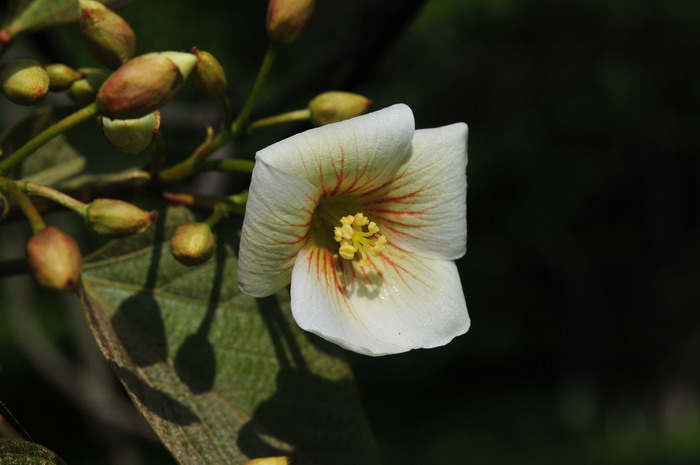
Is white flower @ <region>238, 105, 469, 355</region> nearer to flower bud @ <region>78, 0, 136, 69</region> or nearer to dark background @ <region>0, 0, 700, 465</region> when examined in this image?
flower bud @ <region>78, 0, 136, 69</region>

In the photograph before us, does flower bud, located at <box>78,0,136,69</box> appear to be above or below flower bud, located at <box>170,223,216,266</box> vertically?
above

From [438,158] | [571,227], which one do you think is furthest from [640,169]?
[438,158]

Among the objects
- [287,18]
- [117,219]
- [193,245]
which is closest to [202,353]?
[193,245]

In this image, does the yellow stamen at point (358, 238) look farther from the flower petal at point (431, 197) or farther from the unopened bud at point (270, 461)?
the unopened bud at point (270, 461)

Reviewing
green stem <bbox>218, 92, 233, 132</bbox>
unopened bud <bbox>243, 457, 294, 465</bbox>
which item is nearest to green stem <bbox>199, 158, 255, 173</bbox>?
green stem <bbox>218, 92, 233, 132</bbox>

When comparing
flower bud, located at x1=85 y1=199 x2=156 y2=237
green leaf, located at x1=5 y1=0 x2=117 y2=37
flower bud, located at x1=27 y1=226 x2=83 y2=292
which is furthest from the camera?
green leaf, located at x1=5 y1=0 x2=117 y2=37

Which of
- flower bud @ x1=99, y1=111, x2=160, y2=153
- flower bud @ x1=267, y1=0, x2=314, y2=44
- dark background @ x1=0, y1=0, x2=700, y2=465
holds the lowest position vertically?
dark background @ x1=0, y1=0, x2=700, y2=465
